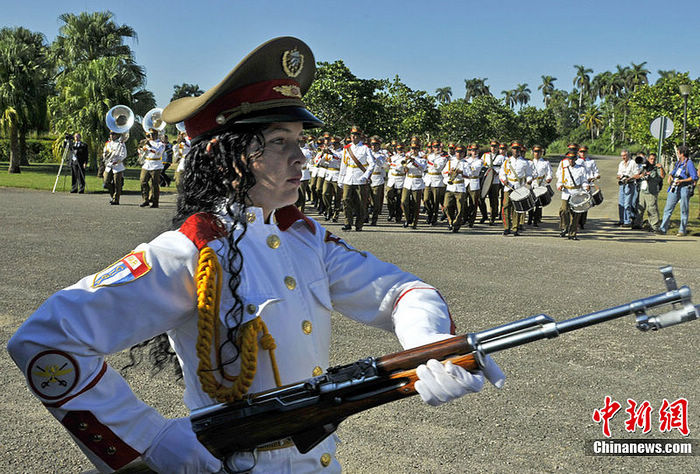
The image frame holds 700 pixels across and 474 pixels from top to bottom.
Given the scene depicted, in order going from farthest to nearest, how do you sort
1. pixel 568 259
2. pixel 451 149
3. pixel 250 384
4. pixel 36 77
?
pixel 36 77 → pixel 451 149 → pixel 568 259 → pixel 250 384

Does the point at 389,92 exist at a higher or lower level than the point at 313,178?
higher

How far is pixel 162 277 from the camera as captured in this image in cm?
163

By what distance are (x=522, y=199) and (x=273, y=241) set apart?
41.3 feet

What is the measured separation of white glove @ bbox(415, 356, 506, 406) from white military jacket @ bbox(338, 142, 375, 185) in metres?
12.9

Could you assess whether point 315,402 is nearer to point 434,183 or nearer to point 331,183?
point 434,183

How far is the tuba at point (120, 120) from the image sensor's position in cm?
1808

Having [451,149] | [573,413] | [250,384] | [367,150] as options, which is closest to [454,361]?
[250,384]

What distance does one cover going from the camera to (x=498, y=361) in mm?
5355

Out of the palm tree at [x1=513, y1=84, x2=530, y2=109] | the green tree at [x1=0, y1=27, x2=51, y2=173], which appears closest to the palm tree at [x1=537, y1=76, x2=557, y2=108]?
the palm tree at [x1=513, y1=84, x2=530, y2=109]

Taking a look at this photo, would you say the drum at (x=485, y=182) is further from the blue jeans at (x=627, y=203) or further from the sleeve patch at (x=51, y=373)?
the sleeve patch at (x=51, y=373)

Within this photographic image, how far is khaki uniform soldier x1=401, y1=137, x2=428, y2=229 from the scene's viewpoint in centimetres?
1567

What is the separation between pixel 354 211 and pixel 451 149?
4.96m

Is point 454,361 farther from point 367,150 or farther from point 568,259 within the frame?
point 367,150

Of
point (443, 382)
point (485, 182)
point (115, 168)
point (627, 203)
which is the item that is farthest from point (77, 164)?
point (443, 382)
